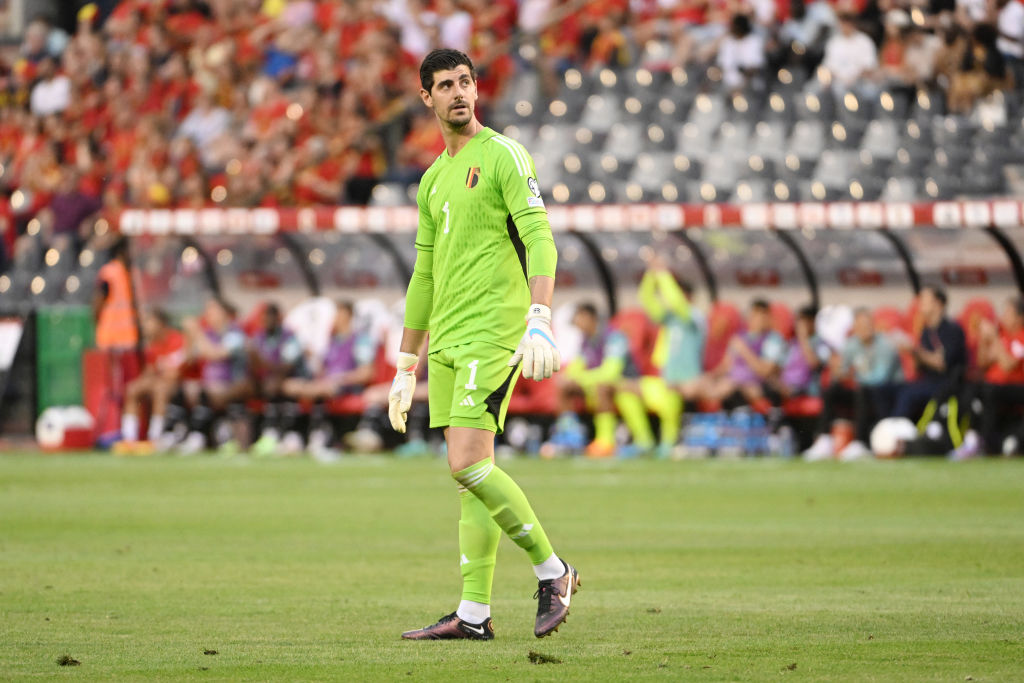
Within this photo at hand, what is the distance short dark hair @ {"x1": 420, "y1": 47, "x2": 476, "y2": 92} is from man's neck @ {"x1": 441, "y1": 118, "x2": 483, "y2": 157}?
199 mm

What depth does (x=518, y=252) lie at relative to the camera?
693cm

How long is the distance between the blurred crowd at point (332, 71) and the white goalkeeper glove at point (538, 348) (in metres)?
14.9

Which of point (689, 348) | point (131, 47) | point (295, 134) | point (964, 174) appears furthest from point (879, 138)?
point (131, 47)

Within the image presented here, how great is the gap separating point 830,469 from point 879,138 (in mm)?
5441

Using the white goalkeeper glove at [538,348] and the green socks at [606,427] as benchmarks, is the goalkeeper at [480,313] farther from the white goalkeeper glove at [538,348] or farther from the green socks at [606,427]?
the green socks at [606,427]

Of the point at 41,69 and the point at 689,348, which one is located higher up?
the point at 41,69

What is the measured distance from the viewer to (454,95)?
267 inches

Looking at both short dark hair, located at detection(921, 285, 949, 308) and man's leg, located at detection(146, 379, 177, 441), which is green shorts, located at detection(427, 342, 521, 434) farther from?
man's leg, located at detection(146, 379, 177, 441)

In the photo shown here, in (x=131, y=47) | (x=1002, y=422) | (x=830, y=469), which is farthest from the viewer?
(x=131, y=47)

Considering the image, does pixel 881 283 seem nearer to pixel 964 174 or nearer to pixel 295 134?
pixel 964 174

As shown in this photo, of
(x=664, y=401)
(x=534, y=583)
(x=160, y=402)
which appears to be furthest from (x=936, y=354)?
(x=534, y=583)

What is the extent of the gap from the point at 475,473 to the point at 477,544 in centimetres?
36

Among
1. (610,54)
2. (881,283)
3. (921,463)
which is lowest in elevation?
(921,463)

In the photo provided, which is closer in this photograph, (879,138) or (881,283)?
(881,283)
